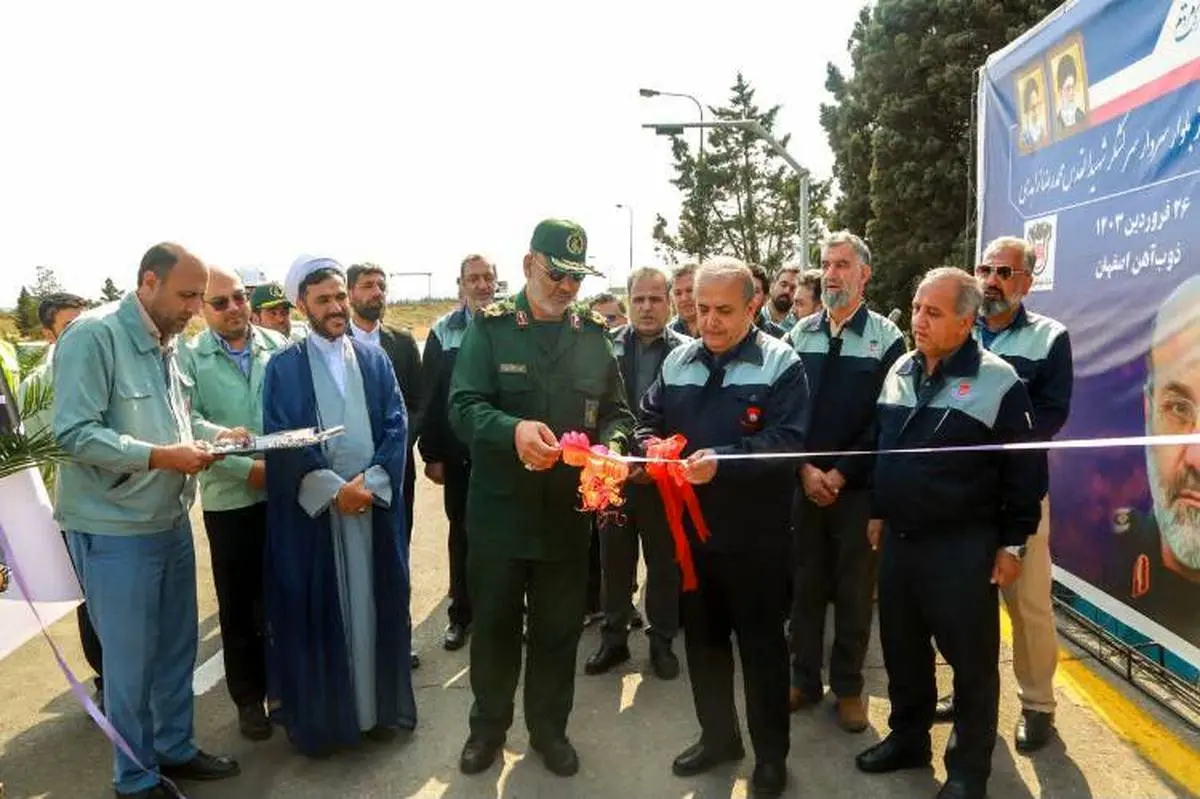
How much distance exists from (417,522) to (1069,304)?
5.75 meters

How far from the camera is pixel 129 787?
10.6 feet

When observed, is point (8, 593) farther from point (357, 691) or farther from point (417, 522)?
point (417, 522)

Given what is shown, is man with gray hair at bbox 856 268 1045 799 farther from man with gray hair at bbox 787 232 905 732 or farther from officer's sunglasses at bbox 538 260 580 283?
officer's sunglasses at bbox 538 260 580 283

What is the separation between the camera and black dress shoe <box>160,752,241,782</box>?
3.45 metres

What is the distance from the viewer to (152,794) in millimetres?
3250

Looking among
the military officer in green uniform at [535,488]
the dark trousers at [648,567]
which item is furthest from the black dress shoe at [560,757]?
the dark trousers at [648,567]

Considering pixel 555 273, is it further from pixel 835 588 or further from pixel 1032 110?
pixel 1032 110

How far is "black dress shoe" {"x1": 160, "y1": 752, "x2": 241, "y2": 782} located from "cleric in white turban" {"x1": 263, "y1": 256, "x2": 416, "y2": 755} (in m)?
0.29

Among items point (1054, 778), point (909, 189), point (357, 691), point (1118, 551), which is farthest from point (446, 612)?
point (909, 189)

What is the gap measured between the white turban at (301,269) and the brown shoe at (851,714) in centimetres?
305

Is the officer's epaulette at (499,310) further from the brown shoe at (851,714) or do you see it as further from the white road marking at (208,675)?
the white road marking at (208,675)

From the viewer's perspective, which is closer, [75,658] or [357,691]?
[357,691]

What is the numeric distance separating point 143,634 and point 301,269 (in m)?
1.60

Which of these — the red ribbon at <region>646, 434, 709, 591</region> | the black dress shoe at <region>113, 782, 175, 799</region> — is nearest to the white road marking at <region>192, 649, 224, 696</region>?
the black dress shoe at <region>113, 782, 175, 799</region>
